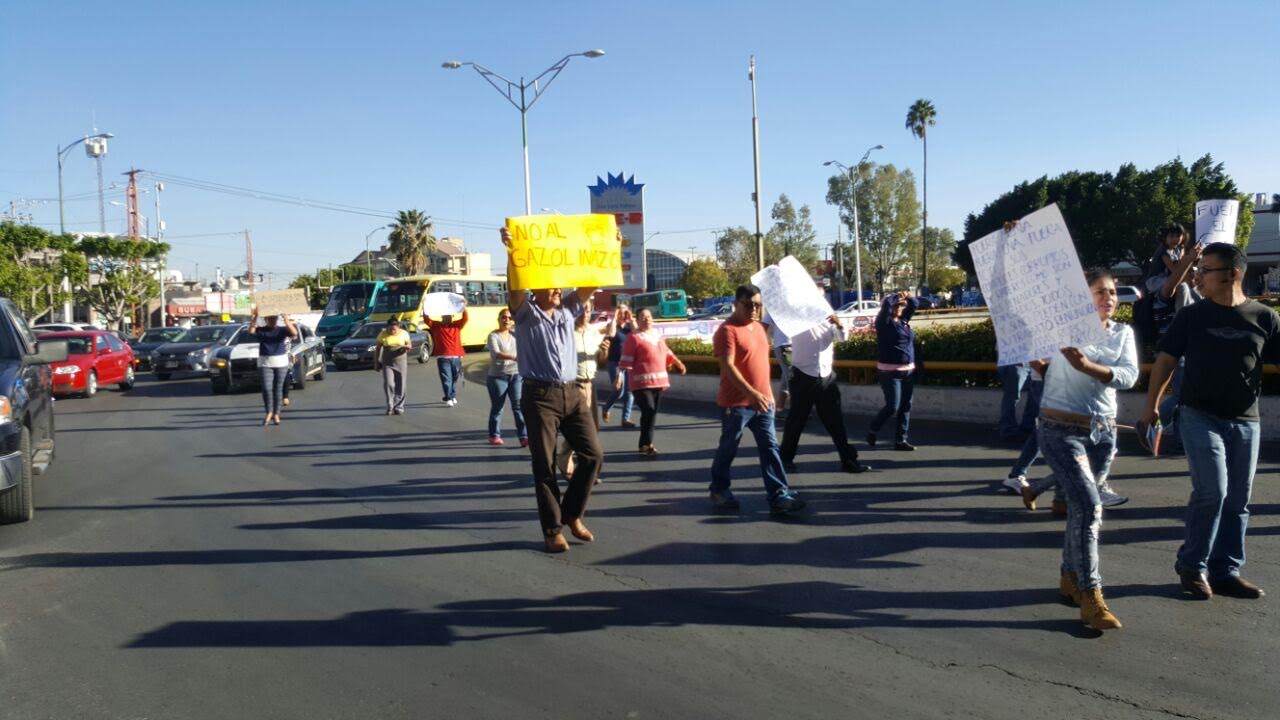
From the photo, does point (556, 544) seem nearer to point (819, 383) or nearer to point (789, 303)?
point (789, 303)

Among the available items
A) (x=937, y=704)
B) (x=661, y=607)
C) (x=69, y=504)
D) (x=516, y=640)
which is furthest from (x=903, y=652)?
(x=69, y=504)

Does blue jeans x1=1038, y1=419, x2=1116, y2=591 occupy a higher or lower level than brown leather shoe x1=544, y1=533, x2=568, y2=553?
higher

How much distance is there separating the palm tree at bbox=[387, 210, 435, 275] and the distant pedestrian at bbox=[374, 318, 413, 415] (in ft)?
187

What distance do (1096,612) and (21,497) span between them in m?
7.68

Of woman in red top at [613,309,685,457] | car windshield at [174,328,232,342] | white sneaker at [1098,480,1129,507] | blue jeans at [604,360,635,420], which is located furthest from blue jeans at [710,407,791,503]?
car windshield at [174,328,232,342]

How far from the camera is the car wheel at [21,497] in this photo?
24.6 feet

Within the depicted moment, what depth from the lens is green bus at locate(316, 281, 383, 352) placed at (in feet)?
117

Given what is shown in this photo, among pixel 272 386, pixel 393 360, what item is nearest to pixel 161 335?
pixel 272 386

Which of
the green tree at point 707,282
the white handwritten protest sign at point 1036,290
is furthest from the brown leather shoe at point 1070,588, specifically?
the green tree at point 707,282

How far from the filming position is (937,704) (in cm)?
391

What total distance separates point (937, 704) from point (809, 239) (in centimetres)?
6996

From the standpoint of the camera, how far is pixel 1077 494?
15.6 feet

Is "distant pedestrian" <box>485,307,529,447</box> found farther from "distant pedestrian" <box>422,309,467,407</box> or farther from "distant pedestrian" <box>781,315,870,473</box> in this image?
"distant pedestrian" <box>781,315,870,473</box>

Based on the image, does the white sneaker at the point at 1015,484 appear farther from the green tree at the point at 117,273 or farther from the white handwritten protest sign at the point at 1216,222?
the green tree at the point at 117,273
